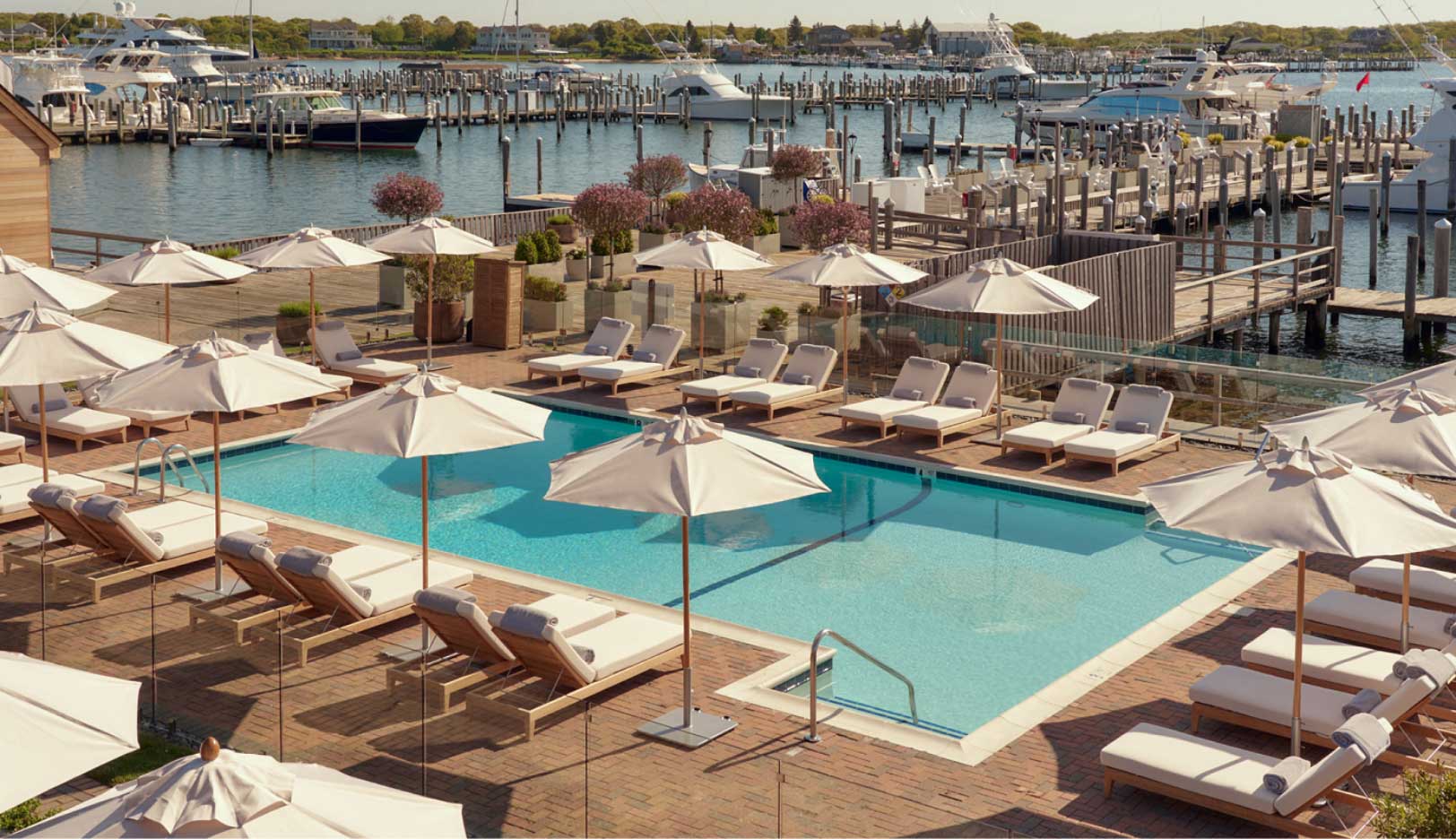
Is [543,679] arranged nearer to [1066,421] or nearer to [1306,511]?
[1306,511]

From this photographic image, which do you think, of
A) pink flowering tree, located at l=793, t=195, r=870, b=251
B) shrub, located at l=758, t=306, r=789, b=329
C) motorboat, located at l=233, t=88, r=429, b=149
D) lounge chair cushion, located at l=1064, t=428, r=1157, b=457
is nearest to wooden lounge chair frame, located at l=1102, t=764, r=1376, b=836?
lounge chair cushion, located at l=1064, t=428, r=1157, b=457

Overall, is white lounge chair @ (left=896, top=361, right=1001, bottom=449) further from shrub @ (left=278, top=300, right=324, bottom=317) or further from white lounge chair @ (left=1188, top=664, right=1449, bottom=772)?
shrub @ (left=278, top=300, right=324, bottom=317)

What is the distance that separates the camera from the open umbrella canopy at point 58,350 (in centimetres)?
1332

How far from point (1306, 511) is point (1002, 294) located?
842 cm

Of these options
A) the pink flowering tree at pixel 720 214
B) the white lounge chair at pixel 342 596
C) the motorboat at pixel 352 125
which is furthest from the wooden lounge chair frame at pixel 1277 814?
the motorboat at pixel 352 125

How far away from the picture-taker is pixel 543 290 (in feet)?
78.8

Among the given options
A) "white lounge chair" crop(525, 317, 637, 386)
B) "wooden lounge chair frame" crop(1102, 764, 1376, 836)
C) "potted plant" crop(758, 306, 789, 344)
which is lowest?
"wooden lounge chair frame" crop(1102, 764, 1376, 836)

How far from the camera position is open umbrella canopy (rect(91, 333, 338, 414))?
12.2 meters

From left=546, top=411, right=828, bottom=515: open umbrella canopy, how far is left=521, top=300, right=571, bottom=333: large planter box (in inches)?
529

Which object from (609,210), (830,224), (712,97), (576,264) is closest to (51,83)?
(712,97)

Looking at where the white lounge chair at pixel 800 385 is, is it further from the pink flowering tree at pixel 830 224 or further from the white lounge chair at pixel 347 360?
the pink flowering tree at pixel 830 224

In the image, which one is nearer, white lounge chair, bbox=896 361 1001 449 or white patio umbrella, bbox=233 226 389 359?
white lounge chair, bbox=896 361 1001 449

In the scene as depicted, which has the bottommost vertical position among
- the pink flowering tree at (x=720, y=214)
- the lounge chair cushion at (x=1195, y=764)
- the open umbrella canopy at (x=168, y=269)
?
the lounge chair cushion at (x=1195, y=764)

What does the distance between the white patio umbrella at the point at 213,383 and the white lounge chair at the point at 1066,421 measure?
8.00 m
